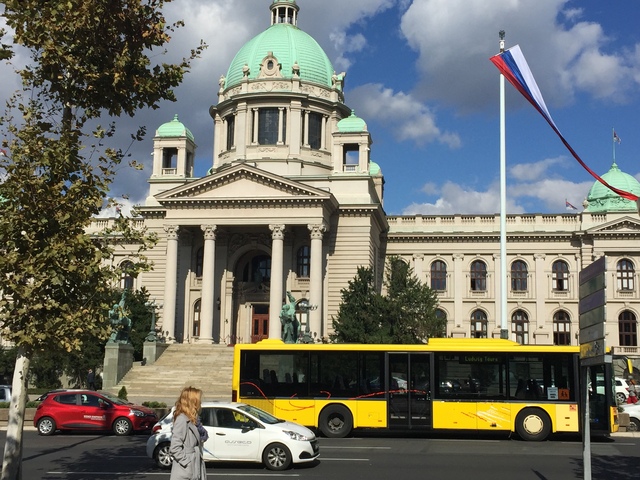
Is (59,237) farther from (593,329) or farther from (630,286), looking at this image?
(630,286)

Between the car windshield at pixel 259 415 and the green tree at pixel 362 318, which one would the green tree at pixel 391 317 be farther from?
the car windshield at pixel 259 415

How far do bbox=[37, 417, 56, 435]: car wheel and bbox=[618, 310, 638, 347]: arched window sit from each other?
44.7 meters

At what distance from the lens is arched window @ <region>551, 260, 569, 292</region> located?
197ft

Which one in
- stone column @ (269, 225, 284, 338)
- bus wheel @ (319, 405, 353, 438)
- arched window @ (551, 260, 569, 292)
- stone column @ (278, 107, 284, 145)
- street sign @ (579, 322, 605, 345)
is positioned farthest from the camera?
arched window @ (551, 260, 569, 292)

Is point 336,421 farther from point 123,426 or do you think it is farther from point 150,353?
point 150,353

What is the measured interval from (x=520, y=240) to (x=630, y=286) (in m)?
8.84

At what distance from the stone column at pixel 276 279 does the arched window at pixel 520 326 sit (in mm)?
20709

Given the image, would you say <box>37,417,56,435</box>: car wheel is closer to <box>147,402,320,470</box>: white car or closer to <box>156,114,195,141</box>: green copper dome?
<box>147,402,320,470</box>: white car

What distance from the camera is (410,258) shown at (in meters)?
61.8

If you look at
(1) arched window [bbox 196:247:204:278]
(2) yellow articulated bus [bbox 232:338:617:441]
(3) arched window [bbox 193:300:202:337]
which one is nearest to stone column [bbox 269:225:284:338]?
(1) arched window [bbox 196:247:204:278]

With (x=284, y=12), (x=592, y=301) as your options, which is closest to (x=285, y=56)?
(x=284, y=12)

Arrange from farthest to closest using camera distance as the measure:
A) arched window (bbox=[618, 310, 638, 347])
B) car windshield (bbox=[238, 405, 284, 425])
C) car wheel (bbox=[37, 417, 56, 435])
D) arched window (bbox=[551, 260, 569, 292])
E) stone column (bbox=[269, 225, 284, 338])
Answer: arched window (bbox=[551, 260, 569, 292])
arched window (bbox=[618, 310, 638, 347])
stone column (bbox=[269, 225, 284, 338])
car wheel (bbox=[37, 417, 56, 435])
car windshield (bbox=[238, 405, 284, 425])

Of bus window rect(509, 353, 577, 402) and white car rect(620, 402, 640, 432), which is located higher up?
bus window rect(509, 353, 577, 402)

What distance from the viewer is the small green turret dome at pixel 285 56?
62.8 meters
